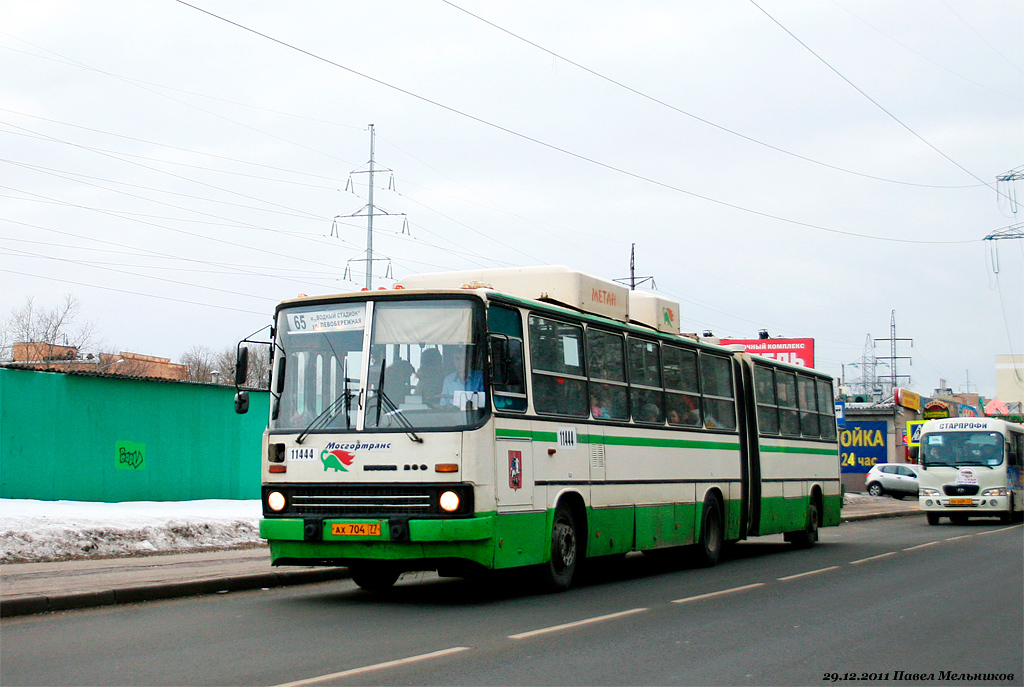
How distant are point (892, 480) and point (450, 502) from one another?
42088mm

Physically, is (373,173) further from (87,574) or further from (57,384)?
(87,574)

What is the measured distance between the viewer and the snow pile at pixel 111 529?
50.2ft

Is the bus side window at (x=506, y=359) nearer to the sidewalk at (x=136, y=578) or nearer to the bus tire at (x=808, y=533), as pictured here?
the sidewalk at (x=136, y=578)

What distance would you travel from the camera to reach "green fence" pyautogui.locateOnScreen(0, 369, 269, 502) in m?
18.7

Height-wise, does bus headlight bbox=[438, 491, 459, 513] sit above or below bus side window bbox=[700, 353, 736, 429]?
below

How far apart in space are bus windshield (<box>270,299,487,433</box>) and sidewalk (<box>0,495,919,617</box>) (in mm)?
2192

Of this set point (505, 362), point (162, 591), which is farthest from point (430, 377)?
point (162, 591)

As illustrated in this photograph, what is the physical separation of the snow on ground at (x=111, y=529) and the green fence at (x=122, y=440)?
1.53 ft

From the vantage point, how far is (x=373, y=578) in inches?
514

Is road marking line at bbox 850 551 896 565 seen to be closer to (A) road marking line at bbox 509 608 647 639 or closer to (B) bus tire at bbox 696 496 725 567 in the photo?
(B) bus tire at bbox 696 496 725 567

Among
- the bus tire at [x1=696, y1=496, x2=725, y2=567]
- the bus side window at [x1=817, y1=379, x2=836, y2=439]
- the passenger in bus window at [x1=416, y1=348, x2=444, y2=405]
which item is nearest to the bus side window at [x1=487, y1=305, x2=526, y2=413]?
the passenger in bus window at [x1=416, y1=348, x2=444, y2=405]

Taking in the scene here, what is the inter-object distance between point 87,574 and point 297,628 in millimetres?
4535

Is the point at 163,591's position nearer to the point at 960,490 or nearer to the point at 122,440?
the point at 122,440

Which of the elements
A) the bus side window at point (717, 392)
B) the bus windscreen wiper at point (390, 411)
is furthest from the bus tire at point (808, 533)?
the bus windscreen wiper at point (390, 411)
